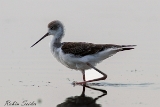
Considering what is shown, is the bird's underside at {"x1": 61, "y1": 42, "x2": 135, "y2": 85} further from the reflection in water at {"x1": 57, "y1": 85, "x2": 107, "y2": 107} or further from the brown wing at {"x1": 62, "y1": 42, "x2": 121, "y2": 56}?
the reflection in water at {"x1": 57, "y1": 85, "x2": 107, "y2": 107}

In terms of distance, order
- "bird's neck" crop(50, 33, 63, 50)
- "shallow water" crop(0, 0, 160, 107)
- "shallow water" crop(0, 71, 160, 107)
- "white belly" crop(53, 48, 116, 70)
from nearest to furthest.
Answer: "shallow water" crop(0, 71, 160, 107) → "shallow water" crop(0, 0, 160, 107) → "white belly" crop(53, 48, 116, 70) → "bird's neck" crop(50, 33, 63, 50)

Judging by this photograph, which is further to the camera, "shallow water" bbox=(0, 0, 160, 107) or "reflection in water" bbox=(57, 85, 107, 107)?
"shallow water" bbox=(0, 0, 160, 107)

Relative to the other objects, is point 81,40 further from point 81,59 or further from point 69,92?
point 69,92

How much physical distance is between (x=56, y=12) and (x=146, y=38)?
3.75 meters

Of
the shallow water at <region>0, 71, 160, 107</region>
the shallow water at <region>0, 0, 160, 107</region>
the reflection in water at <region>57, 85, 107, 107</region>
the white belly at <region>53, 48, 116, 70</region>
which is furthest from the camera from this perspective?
the white belly at <region>53, 48, 116, 70</region>

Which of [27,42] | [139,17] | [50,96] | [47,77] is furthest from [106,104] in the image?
[139,17]

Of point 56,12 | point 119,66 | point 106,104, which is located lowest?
point 106,104

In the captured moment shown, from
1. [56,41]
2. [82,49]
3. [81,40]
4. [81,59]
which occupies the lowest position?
[81,59]

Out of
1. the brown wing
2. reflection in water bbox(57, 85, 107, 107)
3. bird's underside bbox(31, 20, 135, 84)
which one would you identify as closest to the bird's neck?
bird's underside bbox(31, 20, 135, 84)

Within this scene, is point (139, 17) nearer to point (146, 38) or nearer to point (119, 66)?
point (146, 38)

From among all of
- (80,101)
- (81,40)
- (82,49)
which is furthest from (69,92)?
(81,40)

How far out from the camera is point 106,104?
26.3 ft

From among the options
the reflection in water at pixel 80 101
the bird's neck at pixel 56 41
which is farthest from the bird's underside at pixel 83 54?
the reflection in water at pixel 80 101

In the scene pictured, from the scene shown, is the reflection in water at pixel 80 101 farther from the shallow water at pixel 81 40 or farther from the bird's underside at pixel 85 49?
the bird's underside at pixel 85 49
